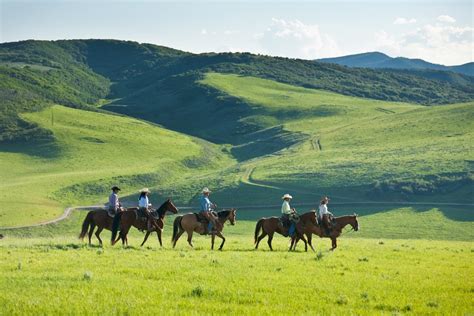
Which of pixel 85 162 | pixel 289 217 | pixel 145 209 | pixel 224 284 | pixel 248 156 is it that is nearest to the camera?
pixel 224 284

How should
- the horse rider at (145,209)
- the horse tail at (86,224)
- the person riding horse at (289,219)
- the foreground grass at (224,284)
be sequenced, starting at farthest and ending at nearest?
the horse tail at (86,224), the person riding horse at (289,219), the horse rider at (145,209), the foreground grass at (224,284)

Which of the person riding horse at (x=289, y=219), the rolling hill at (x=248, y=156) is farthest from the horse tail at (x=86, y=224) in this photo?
the rolling hill at (x=248, y=156)

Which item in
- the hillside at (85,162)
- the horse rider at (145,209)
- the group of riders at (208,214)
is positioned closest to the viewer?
the horse rider at (145,209)

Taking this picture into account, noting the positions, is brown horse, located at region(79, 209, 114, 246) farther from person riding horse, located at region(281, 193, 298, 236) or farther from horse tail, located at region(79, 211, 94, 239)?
person riding horse, located at region(281, 193, 298, 236)

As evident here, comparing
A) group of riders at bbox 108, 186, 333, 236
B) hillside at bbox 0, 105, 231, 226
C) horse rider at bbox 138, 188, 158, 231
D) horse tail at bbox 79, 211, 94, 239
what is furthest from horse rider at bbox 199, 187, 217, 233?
hillside at bbox 0, 105, 231, 226

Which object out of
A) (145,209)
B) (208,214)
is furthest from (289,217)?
(145,209)

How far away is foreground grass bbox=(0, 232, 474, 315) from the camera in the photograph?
14.5m

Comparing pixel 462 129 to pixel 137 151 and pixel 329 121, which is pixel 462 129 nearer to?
pixel 329 121

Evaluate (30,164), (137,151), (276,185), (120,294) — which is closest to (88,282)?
(120,294)

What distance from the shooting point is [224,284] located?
17.1 meters

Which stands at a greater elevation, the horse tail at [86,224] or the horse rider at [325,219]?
the horse rider at [325,219]

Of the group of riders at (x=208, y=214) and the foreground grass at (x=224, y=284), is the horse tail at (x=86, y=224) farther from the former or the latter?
the foreground grass at (x=224, y=284)

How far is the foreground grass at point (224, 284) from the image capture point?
14.5 meters

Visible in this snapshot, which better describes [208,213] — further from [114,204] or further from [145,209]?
[114,204]
